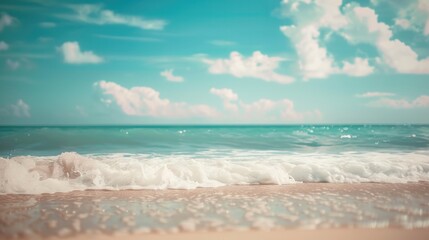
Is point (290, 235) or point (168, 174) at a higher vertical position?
point (168, 174)

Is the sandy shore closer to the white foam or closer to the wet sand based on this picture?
the wet sand

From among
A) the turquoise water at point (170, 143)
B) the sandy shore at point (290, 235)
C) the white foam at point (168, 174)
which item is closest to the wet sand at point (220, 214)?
the sandy shore at point (290, 235)

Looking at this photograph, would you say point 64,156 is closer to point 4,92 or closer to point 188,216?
point 188,216

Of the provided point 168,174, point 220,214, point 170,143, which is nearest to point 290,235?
point 220,214

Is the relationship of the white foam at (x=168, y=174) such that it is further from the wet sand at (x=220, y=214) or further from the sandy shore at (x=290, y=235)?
the sandy shore at (x=290, y=235)

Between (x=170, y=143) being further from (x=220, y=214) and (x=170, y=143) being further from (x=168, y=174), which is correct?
(x=220, y=214)

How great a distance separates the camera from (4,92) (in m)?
6.71

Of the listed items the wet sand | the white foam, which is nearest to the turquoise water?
the white foam

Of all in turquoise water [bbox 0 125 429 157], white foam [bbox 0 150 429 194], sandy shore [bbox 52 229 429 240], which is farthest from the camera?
turquoise water [bbox 0 125 429 157]

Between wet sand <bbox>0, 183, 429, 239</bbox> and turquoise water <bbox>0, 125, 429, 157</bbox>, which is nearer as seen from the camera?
wet sand <bbox>0, 183, 429, 239</bbox>

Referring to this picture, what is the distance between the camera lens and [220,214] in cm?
259

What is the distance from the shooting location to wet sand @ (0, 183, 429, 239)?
7.29ft

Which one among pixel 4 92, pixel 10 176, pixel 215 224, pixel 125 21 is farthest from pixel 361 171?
pixel 4 92

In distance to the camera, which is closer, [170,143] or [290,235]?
[290,235]
